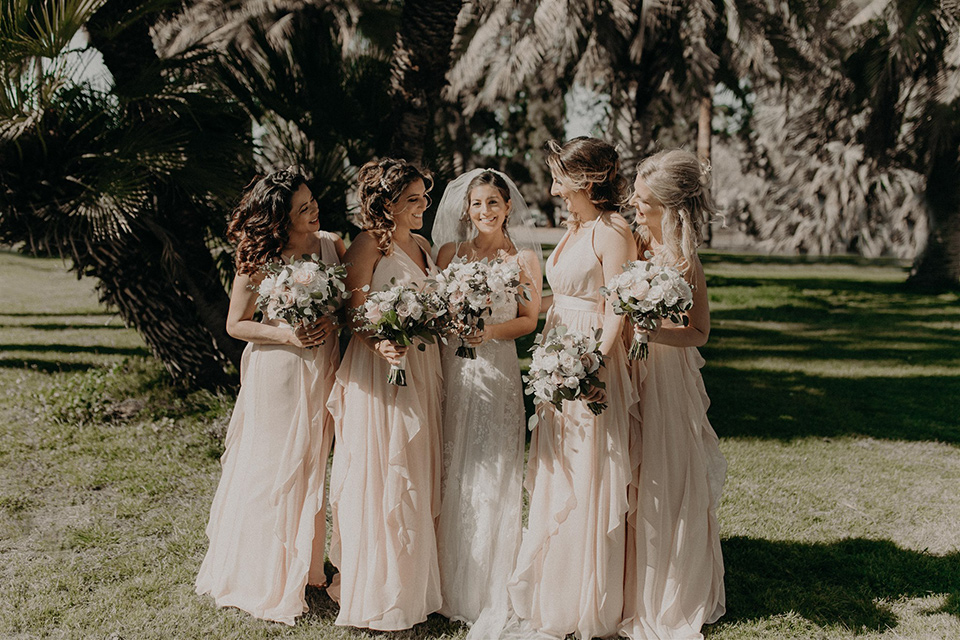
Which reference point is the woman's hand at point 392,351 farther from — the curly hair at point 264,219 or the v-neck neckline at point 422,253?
the curly hair at point 264,219

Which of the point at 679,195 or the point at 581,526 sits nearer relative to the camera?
the point at 679,195

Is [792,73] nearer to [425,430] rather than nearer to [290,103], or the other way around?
[290,103]

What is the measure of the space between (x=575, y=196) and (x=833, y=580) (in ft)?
9.18

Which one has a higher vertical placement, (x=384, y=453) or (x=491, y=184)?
(x=491, y=184)

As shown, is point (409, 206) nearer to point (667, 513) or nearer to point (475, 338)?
point (475, 338)

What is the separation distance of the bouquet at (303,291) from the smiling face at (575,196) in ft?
3.77

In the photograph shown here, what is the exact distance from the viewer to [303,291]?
11.4 ft

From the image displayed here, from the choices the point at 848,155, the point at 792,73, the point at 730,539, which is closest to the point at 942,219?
the point at 792,73

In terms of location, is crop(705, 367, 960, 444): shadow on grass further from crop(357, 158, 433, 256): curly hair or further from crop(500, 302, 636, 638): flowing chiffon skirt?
crop(357, 158, 433, 256): curly hair

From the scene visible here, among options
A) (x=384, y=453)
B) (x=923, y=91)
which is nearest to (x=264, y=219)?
(x=384, y=453)

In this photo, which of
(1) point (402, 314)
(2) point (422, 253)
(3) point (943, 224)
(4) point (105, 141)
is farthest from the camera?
(3) point (943, 224)

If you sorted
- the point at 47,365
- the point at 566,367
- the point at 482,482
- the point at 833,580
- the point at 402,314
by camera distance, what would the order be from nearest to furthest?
1. the point at 566,367
2. the point at 402,314
3. the point at 482,482
4. the point at 833,580
5. the point at 47,365

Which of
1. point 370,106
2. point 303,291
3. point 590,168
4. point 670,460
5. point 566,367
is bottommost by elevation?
point 670,460

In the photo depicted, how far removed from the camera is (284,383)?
388 centimetres
